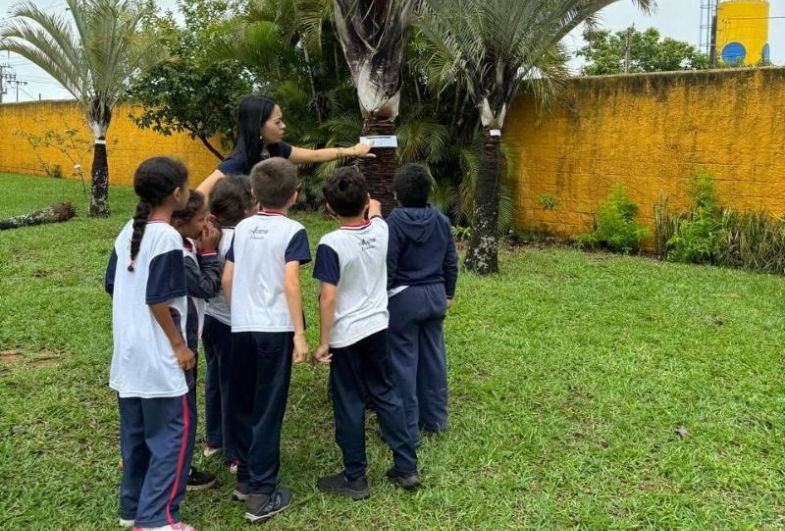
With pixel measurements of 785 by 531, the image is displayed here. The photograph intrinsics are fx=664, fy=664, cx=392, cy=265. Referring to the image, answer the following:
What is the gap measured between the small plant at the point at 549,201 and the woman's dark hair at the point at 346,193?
6.91m

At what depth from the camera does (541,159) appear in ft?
31.7

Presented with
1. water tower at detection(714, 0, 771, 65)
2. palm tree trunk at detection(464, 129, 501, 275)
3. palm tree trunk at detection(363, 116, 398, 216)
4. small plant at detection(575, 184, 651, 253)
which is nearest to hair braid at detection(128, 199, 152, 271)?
palm tree trunk at detection(363, 116, 398, 216)

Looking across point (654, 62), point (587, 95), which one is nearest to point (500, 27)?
point (587, 95)

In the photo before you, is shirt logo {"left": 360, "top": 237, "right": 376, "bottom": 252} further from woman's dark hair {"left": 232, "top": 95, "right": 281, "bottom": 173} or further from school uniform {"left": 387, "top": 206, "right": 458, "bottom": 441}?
woman's dark hair {"left": 232, "top": 95, "right": 281, "bottom": 173}

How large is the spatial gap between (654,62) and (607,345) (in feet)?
87.2

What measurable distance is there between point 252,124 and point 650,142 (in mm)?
6798

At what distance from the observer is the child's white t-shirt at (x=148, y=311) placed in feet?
7.87

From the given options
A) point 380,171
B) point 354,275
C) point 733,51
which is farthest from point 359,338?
point 733,51

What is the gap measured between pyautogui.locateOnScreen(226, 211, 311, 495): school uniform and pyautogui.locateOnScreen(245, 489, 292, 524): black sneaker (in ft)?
0.09

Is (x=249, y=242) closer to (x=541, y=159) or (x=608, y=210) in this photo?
(x=608, y=210)

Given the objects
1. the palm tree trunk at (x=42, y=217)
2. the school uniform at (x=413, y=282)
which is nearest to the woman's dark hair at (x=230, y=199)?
the school uniform at (x=413, y=282)

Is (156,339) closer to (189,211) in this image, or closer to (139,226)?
(139,226)

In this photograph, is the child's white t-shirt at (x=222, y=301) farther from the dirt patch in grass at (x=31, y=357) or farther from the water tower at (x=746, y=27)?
the water tower at (x=746, y=27)

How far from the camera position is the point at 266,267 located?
265cm
